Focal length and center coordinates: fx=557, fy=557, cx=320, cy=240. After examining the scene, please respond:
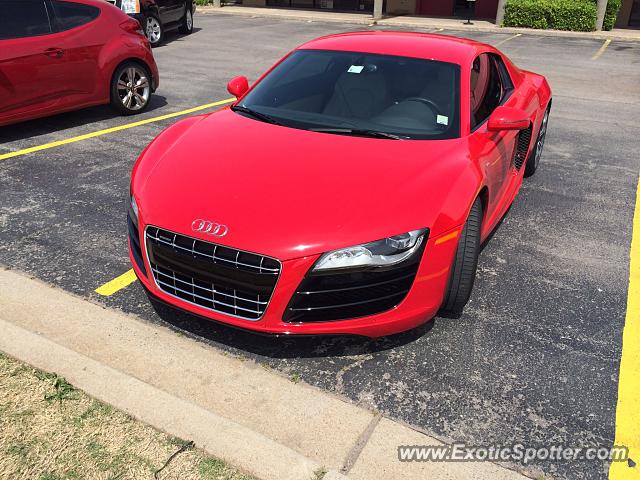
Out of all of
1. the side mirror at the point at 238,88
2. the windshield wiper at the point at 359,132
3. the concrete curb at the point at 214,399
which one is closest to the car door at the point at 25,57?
the side mirror at the point at 238,88

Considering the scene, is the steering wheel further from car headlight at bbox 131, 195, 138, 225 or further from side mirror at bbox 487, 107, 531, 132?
car headlight at bbox 131, 195, 138, 225

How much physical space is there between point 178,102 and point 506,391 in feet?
23.5

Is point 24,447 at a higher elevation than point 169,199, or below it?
below

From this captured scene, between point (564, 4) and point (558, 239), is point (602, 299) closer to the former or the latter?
point (558, 239)

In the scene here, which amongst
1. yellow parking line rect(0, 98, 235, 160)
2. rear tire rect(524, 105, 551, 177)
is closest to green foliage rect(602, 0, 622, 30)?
yellow parking line rect(0, 98, 235, 160)

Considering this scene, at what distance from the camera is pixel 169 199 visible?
3.06 metres

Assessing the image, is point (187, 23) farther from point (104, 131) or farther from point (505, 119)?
point (505, 119)

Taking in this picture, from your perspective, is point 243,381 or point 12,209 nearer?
point 243,381

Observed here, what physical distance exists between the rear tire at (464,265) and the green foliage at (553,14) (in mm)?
20073

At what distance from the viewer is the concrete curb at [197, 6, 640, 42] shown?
63.9 feet

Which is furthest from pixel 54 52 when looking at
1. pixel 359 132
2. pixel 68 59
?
A: pixel 359 132

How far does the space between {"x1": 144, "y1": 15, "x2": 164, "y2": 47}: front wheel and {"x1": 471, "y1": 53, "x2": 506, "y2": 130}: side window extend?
11.3 meters

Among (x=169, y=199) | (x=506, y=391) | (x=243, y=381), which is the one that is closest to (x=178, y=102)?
(x=169, y=199)

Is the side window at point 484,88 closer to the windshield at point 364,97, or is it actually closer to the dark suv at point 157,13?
the windshield at point 364,97
